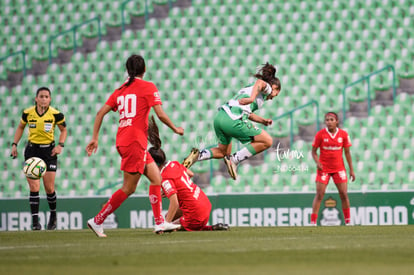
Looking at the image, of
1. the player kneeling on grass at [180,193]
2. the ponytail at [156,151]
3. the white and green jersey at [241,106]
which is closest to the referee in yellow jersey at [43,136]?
the player kneeling on grass at [180,193]

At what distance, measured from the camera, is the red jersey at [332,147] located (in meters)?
12.3

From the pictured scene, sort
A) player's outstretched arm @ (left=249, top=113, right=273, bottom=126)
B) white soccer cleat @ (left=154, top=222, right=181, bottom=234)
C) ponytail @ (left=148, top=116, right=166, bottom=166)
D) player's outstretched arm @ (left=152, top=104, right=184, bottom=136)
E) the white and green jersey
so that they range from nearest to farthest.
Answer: player's outstretched arm @ (left=152, top=104, right=184, bottom=136), white soccer cleat @ (left=154, top=222, right=181, bottom=234), ponytail @ (left=148, top=116, right=166, bottom=166), player's outstretched arm @ (left=249, top=113, right=273, bottom=126), the white and green jersey

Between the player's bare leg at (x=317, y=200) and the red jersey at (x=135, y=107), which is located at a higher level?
the red jersey at (x=135, y=107)

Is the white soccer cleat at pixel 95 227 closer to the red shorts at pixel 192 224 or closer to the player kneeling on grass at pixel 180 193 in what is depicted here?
the player kneeling on grass at pixel 180 193

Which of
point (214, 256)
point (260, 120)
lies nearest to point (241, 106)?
point (260, 120)

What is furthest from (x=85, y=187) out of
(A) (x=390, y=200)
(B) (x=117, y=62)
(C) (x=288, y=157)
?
(A) (x=390, y=200)

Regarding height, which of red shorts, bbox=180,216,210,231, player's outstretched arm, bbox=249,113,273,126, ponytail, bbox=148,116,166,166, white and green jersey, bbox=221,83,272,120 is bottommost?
red shorts, bbox=180,216,210,231

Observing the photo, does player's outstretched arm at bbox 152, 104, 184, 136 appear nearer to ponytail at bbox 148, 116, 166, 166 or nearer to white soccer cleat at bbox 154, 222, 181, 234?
Result: white soccer cleat at bbox 154, 222, 181, 234

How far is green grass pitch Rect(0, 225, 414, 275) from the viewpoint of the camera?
4.34m

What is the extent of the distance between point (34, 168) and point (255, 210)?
15.8 ft

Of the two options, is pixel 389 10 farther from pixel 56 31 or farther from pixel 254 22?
pixel 56 31

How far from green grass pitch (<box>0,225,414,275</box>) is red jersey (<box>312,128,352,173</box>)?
5303 millimetres

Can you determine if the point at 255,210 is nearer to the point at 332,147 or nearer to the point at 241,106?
the point at 332,147

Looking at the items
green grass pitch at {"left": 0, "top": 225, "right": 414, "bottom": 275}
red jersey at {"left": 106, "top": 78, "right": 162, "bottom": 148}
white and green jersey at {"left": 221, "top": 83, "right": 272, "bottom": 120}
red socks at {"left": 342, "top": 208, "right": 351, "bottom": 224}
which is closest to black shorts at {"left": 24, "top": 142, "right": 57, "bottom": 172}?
white and green jersey at {"left": 221, "top": 83, "right": 272, "bottom": 120}
